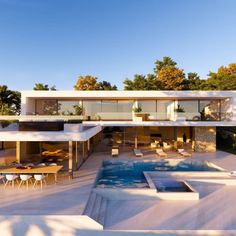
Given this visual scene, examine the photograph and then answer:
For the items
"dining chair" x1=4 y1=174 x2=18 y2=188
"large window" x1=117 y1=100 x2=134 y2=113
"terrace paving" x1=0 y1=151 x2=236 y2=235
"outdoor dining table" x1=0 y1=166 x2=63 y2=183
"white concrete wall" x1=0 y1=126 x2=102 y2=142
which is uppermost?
"large window" x1=117 y1=100 x2=134 y2=113

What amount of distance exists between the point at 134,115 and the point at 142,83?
1978cm

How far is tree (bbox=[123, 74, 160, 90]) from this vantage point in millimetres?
43847

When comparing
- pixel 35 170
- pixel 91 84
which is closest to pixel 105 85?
pixel 91 84

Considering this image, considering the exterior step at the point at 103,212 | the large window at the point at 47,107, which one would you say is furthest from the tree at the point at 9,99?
the exterior step at the point at 103,212

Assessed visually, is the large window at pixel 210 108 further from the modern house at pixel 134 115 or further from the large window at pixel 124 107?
the large window at pixel 124 107

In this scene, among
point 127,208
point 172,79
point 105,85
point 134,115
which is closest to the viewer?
point 127,208

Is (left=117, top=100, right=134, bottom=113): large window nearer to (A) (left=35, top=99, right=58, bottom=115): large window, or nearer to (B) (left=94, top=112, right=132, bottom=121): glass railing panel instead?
(B) (left=94, top=112, right=132, bottom=121): glass railing panel

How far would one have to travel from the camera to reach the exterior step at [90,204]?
9952 millimetres

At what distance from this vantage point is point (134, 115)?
24906 millimetres

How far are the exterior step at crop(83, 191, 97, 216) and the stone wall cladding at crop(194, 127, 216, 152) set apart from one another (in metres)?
15.8

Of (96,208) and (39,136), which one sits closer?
(96,208)

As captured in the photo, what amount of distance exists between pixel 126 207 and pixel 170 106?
1795cm

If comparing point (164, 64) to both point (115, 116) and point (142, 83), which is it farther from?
point (115, 116)

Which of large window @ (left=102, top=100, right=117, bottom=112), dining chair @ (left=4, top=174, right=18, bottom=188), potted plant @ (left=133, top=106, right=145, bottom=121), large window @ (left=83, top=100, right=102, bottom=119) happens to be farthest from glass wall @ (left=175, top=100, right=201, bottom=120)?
dining chair @ (left=4, top=174, right=18, bottom=188)
